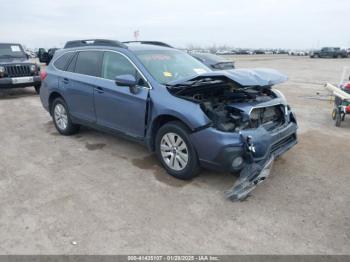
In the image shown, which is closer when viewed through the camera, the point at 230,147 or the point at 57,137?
the point at 230,147

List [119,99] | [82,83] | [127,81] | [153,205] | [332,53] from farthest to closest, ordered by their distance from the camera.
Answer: [332,53] → [82,83] → [119,99] → [127,81] → [153,205]

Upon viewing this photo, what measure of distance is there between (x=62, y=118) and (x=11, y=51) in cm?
706

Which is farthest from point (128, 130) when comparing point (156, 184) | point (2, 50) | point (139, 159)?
point (2, 50)

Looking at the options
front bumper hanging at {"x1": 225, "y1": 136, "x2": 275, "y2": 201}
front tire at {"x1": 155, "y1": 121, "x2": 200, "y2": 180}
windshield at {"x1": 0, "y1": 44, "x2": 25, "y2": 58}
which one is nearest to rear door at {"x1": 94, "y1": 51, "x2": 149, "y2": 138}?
front tire at {"x1": 155, "y1": 121, "x2": 200, "y2": 180}

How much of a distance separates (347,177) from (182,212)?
7.84ft

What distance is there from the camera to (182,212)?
3342mm

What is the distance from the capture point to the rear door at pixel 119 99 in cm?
431

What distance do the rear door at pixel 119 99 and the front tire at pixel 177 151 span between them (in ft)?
1.38

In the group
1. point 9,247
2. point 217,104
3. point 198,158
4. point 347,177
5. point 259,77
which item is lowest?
point 9,247

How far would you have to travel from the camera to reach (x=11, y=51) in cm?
1130

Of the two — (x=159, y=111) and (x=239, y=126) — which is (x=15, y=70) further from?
(x=239, y=126)

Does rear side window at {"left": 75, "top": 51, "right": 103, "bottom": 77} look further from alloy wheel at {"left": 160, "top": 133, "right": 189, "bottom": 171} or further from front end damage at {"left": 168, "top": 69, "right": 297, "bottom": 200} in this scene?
alloy wheel at {"left": 160, "top": 133, "right": 189, "bottom": 171}

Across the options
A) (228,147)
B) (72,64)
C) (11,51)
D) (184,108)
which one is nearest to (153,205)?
(228,147)

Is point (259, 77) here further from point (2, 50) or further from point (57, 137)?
point (2, 50)
